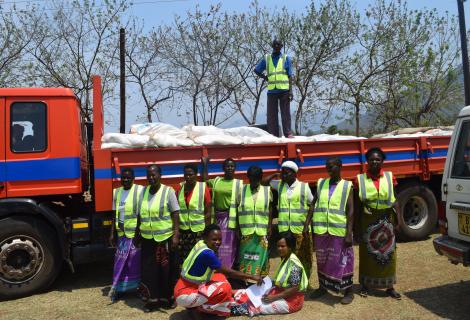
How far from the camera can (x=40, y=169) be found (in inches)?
182

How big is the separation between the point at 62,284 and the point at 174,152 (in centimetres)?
209

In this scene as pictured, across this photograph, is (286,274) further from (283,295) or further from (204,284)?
(204,284)

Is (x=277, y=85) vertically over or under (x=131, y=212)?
over

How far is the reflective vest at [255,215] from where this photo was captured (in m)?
4.43

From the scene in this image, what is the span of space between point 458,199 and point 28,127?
4.39m

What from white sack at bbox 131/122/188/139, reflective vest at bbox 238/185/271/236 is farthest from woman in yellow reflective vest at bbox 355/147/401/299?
white sack at bbox 131/122/188/139

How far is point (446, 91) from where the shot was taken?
2014cm

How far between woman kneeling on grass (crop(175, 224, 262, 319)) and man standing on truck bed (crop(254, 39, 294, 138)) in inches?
124

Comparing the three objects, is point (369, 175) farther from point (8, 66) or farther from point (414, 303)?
point (8, 66)

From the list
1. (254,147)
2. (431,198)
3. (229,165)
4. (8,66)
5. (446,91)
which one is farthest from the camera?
Answer: (446,91)

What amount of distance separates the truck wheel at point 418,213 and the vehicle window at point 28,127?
16.7 feet

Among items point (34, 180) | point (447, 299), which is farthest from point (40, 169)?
point (447, 299)

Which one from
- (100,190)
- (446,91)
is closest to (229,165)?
(100,190)

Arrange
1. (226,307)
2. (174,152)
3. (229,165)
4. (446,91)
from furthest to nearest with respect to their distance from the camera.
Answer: (446,91) → (174,152) → (229,165) → (226,307)
